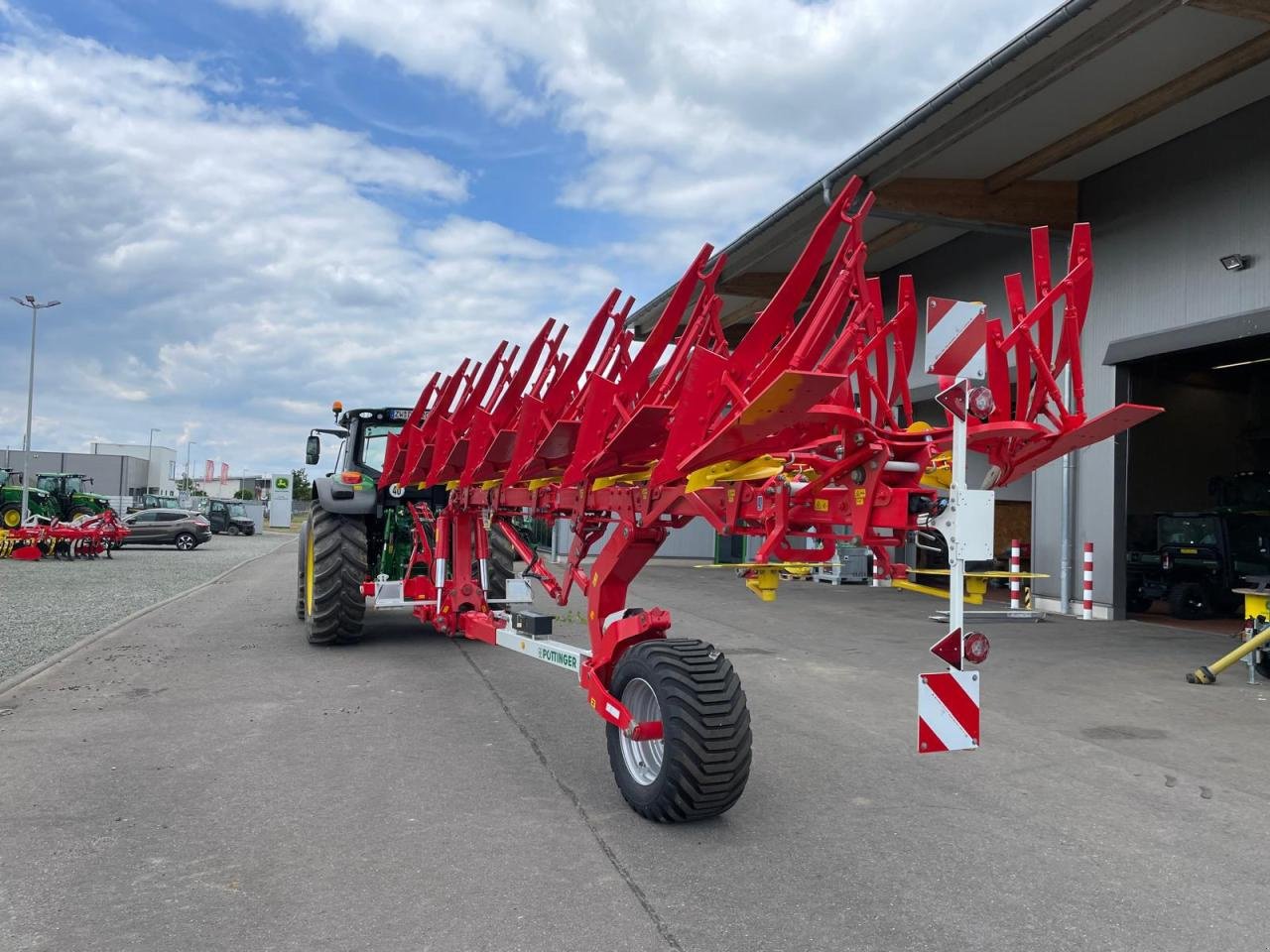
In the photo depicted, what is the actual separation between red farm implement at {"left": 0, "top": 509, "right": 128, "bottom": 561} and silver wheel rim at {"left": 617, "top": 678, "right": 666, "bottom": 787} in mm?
23719

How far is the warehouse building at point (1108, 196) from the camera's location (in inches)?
424

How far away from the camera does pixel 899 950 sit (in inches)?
129

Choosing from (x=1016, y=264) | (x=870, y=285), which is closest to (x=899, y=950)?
(x=870, y=285)

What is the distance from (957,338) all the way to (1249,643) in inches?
252

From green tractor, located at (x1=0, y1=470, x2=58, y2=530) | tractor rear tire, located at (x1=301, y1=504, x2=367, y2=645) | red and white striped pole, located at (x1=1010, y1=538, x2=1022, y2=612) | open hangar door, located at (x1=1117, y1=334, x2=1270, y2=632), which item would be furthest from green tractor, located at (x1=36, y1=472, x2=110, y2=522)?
open hangar door, located at (x1=1117, y1=334, x2=1270, y2=632)

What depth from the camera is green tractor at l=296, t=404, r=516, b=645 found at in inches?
372

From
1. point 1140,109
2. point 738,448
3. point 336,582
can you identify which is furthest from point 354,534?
point 1140,109

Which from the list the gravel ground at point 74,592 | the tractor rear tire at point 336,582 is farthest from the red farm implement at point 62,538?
the tractor rear tire at point 336,582

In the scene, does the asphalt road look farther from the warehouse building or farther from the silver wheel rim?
the warehouse building

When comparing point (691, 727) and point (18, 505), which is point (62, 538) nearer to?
point (18, 505)

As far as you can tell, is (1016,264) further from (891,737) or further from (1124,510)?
(891,737)

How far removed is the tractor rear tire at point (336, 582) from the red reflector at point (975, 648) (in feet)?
23.2

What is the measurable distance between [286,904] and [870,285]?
11.8ft

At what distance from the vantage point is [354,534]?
9.66 meters
